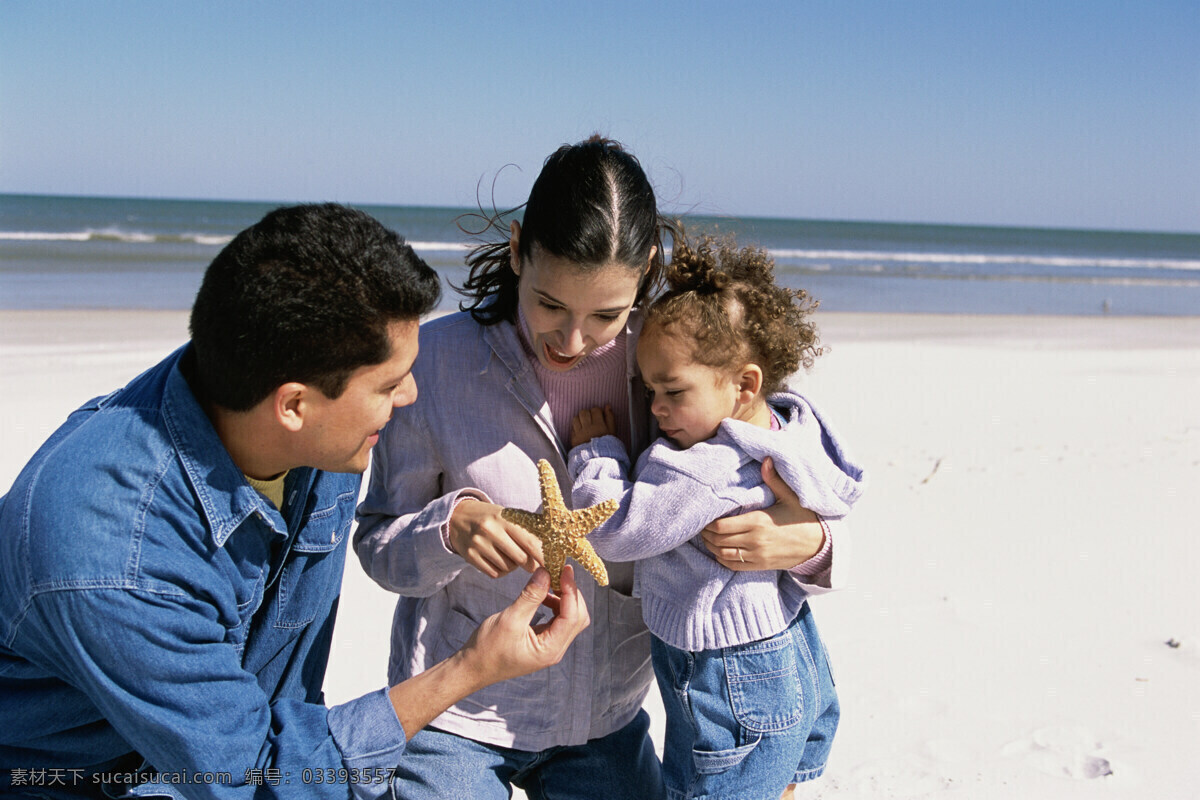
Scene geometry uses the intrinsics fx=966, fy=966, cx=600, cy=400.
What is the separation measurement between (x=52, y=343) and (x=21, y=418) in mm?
3442

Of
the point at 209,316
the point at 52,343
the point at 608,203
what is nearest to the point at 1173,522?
the point at 608,203

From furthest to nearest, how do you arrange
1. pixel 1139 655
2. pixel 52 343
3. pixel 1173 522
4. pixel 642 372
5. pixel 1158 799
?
1. pixel 52 343
2. pixel 1173 522
3. pixel 1139 655
4. pixel 1158 799
5. pixel 642 372

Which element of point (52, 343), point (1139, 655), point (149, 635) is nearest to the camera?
point (149, 635)

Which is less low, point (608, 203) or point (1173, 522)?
point (608, 203)

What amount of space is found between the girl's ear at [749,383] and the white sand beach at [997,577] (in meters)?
1.72

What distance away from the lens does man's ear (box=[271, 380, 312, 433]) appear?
75.9 inches

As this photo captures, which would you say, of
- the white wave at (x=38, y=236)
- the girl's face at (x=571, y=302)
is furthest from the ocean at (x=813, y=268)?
the girl's face at (x=571, y=302)

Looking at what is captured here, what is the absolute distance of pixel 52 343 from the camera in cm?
1014

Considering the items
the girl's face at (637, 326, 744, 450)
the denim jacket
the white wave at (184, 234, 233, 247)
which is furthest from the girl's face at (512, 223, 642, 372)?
the white wave at (184, 234, 233, 247)

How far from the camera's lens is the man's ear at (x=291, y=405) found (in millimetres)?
1929

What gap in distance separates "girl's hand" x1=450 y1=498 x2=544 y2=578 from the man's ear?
1.59 feet

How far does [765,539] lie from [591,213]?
0.92 meters

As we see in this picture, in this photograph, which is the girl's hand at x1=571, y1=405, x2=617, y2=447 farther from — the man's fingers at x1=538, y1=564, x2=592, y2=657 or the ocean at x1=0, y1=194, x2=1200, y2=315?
the ocean at x1=0, y1=194, x2=1200, y2=315

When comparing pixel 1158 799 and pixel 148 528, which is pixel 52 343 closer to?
pixel 148 528
